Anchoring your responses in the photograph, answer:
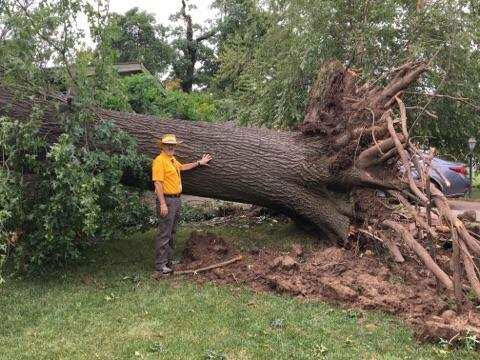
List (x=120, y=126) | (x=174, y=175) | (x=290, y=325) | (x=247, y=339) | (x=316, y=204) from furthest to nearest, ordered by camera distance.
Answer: (x=316, y=204) → (x=120, y=126) → (x=174, y=175) → (x=290, y=325) → (x=247, y=339)

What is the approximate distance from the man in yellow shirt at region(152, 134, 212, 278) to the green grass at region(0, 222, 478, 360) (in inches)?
9.7

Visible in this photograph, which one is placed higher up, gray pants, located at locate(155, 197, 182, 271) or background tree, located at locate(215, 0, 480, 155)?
background tree, located at locate(215, 0, 480, 155)

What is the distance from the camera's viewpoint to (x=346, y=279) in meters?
5.70

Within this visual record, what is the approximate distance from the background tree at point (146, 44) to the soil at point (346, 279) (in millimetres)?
28672

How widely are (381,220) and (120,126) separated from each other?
3384mm

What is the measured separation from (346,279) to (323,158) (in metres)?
2.17

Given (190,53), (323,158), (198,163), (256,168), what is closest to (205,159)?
(198,163)

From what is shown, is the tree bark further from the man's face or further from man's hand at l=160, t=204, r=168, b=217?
man's hand at l=160, t=204, r=168, b=217

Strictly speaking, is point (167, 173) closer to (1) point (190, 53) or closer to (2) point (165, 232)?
(2) point (165, 232)

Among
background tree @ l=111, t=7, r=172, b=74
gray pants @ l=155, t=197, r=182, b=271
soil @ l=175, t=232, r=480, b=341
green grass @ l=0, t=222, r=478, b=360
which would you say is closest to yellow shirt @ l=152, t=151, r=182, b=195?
gray pants @ l=155, t=197, r=182, b=271

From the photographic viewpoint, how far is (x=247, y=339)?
4434 millimetres

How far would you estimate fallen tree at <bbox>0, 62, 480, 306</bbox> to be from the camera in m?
7.02

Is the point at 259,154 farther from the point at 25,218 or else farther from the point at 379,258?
the point at 25,218

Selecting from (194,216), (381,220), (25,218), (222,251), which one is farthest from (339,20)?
(25,218)
